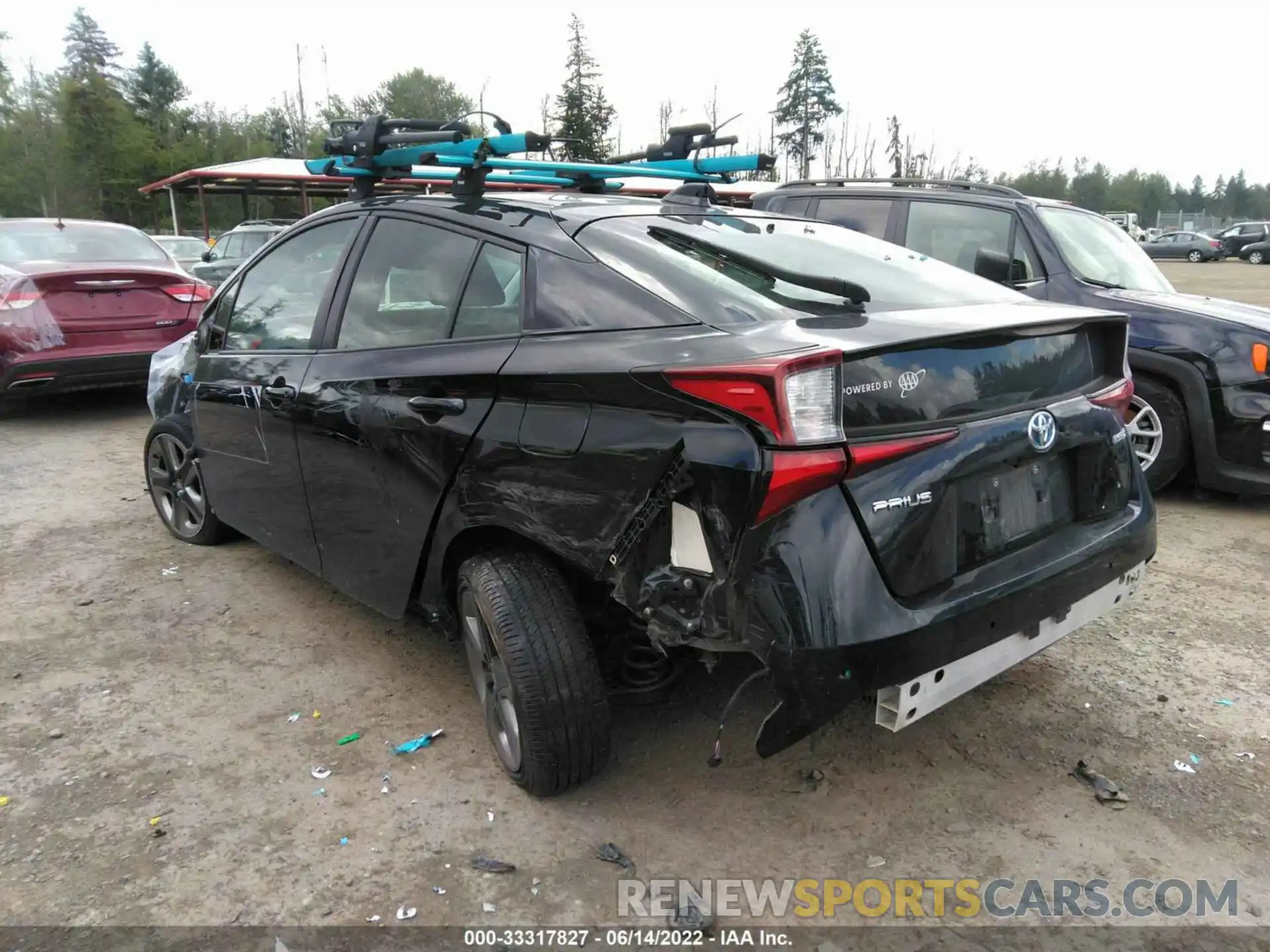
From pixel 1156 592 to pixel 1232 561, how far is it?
674 mm

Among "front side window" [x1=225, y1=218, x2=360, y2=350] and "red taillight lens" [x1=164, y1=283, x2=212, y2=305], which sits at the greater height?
"front side window" [x1=225, y1=218, x2=360, y2=350]

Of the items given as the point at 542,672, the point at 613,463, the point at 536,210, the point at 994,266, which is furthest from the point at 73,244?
the point at 613,463

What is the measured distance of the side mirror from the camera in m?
5.08

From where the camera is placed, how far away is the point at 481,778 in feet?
8.91

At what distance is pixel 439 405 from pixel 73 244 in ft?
23.6

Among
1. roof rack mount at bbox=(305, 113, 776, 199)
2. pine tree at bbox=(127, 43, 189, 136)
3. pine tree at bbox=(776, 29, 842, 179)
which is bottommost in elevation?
roof rack mount at bbox=(305, 113, 776, 199)

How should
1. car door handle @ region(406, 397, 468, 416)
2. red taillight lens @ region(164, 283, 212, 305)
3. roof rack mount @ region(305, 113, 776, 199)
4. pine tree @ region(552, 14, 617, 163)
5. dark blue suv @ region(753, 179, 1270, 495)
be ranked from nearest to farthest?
car door handle @ region(406, 397, 468, 416) → roof rack mount @ region(305, 113, 776, 199) → dark blue suv @ region(753, 179, 1270, 495) → red taillight lens @ region(164, 283, 212, 305) → pine tree @ region(552, 14, 617, 163)

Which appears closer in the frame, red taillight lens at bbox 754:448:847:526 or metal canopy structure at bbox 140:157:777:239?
red taillight lens at bbox 754:448:847:526

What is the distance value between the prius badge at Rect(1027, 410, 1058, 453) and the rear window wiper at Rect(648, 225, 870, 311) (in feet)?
1.79

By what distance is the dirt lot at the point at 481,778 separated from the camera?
7.51ft

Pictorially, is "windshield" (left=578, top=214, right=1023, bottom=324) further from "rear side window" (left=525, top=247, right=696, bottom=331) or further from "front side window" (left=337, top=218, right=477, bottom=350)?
"front side window" (left=337, top=218, right=477, bottom=350)

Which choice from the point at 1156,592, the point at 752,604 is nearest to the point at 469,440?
the point at 752,604

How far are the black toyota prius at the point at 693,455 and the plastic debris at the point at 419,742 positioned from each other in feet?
1.01

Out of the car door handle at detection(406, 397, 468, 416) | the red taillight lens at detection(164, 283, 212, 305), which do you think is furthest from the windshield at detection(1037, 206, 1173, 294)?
the red taillight lens at detection(164, 283, 212, 305)
